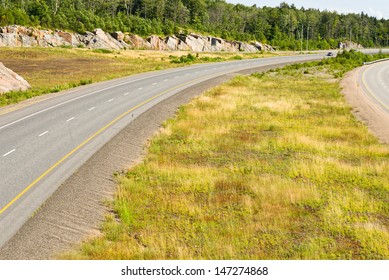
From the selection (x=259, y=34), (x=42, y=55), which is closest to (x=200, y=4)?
(x=259, y=34)

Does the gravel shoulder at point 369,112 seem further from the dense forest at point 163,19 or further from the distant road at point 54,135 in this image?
the dense forest at point 163,19

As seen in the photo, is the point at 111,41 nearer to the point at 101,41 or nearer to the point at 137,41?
the point at 101,41

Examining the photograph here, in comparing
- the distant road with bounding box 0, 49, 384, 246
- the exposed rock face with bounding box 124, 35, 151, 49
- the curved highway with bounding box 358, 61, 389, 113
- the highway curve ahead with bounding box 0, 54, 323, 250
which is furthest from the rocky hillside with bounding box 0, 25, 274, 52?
the curved highway with bounding box 358, 61, 389, 113

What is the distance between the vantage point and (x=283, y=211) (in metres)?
11.6

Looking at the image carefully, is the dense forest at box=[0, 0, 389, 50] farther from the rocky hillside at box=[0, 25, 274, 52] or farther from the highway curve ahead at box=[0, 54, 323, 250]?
the highway curve ahead at box=[0, 54, 323, 250]

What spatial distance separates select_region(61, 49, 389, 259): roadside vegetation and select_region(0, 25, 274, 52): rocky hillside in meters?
81.8

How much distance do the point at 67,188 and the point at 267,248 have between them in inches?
270

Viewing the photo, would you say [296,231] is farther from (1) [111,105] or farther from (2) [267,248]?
(1) [111,105]

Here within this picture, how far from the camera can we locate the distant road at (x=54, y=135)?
40.9 feet

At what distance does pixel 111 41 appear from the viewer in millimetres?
106812

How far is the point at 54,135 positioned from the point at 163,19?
454 feet

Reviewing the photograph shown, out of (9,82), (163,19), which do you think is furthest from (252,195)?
(163,19)

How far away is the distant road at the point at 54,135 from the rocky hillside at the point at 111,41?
64.3 metres

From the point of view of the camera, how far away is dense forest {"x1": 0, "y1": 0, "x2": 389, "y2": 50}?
106 meters
